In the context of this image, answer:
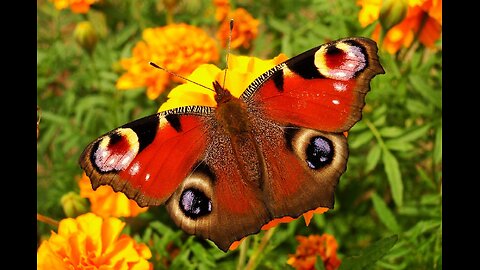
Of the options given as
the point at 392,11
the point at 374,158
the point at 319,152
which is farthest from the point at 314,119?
the point at 374,158

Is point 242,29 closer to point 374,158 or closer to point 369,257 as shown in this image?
point 374,158

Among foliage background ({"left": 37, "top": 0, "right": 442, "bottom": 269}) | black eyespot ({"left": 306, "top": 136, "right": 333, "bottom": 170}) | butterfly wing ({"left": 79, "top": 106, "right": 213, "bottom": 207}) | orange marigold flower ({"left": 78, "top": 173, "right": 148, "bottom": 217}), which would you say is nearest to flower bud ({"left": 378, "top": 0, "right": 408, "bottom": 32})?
foliage background ({"left": 37, "top": 0, "right": 442, "bottom": 269})

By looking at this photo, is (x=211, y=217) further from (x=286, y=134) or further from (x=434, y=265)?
(x=434, y=265)

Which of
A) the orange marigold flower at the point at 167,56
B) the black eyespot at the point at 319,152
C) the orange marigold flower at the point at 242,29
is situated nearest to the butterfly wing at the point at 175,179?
the black eyespot at the point at 319,152

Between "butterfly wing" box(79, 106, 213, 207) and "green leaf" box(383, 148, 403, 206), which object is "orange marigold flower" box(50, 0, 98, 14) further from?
"green leaf" box(383, 148, 403, 206)

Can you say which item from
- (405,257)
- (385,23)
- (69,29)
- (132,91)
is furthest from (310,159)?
(69,29)
